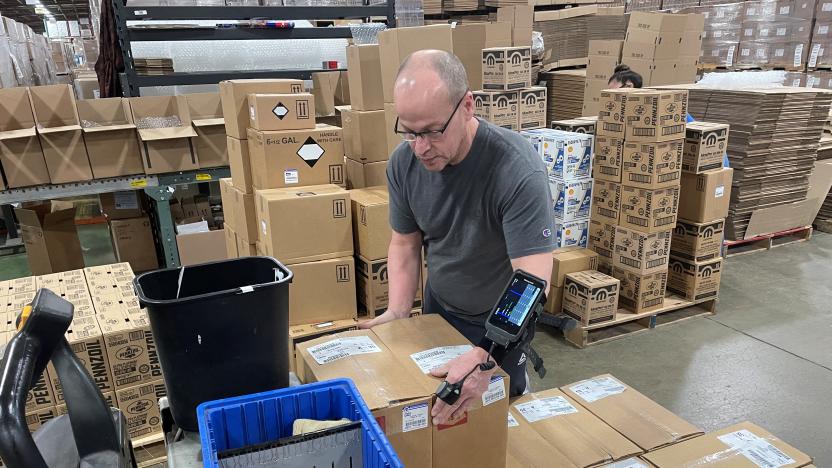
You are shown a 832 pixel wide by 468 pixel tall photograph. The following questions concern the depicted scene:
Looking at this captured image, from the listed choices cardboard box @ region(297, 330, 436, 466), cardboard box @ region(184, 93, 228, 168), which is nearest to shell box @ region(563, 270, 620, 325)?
cardboard box @ region(297, 330, 436, 466)

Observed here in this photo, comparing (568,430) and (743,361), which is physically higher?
(568,430)

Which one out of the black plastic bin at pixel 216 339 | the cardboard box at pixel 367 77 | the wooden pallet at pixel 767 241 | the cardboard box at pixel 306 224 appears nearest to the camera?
the black plastic bin at pixel 216 339

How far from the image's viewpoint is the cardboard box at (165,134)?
3756 millimetres

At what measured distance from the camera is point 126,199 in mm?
4133

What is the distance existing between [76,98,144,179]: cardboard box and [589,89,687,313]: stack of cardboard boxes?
10.2ft

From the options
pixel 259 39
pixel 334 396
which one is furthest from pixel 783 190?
pixel 334 396

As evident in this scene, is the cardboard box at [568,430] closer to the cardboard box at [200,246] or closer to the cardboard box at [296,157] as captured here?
the cardboard box at [296,157]

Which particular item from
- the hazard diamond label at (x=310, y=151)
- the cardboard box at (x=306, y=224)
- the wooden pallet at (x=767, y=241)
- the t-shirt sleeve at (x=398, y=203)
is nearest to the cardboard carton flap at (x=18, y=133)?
the cardboard box at (x=306, y=224)

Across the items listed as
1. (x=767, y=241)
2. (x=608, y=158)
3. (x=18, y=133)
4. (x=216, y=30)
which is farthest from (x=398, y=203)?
(x=767, y=241)

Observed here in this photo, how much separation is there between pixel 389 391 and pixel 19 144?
346 cm

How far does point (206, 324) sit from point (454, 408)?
0.54 m

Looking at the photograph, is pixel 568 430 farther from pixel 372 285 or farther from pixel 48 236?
pixel 48 236

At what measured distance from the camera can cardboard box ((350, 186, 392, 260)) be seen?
8.84ft

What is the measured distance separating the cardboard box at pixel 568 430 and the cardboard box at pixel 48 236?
3.69 m
